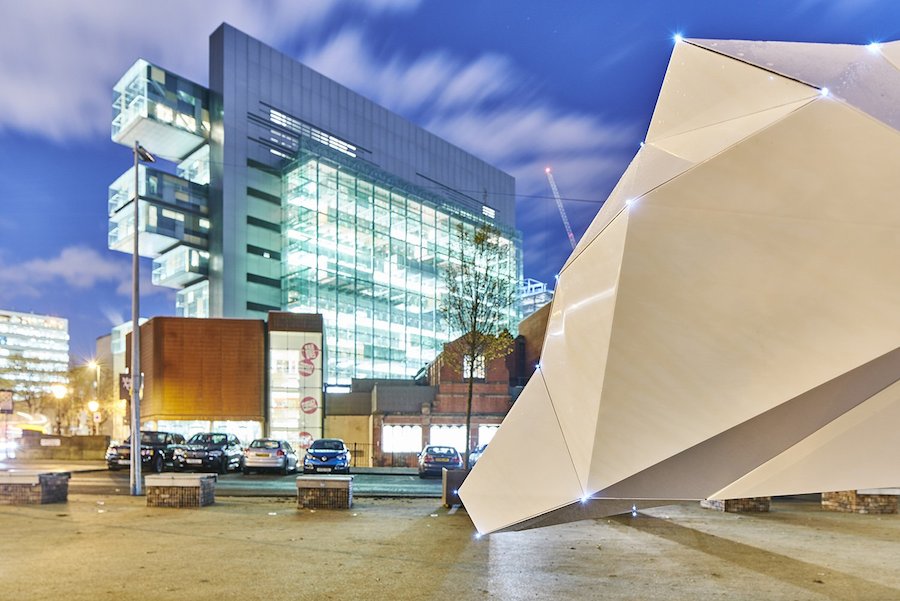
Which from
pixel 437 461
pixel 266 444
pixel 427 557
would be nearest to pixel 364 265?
pixel 266 444

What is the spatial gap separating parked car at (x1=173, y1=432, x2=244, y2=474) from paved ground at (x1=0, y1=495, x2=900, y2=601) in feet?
35.3

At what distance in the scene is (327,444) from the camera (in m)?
25.1

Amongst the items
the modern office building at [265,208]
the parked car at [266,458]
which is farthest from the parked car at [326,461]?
the modern office building at [265,208]

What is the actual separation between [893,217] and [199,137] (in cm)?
5639

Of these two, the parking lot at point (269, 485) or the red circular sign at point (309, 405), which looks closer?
the parking lot at point (269, 485)

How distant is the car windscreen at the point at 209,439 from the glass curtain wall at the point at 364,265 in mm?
27195

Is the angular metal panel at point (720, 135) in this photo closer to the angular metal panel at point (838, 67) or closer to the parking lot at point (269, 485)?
the angular metal panel at point (838, 67)

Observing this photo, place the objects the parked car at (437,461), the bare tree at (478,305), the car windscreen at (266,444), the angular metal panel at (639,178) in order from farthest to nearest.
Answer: the car windscreen at (266,444), the parked car at (437,461), the bare tree at (478,305), the angular metal panel at (639,178)

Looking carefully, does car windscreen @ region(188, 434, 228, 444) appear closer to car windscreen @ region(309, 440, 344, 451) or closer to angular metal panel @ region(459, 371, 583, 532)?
car windscreen @ region(309, 440, 344, 451)

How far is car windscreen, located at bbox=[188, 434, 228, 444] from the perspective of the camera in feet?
84.1

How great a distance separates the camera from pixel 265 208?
181 ft

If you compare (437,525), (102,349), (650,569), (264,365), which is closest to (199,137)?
(264,365)

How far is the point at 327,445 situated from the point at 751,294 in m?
22.1

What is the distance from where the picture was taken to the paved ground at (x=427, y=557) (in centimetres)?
707
